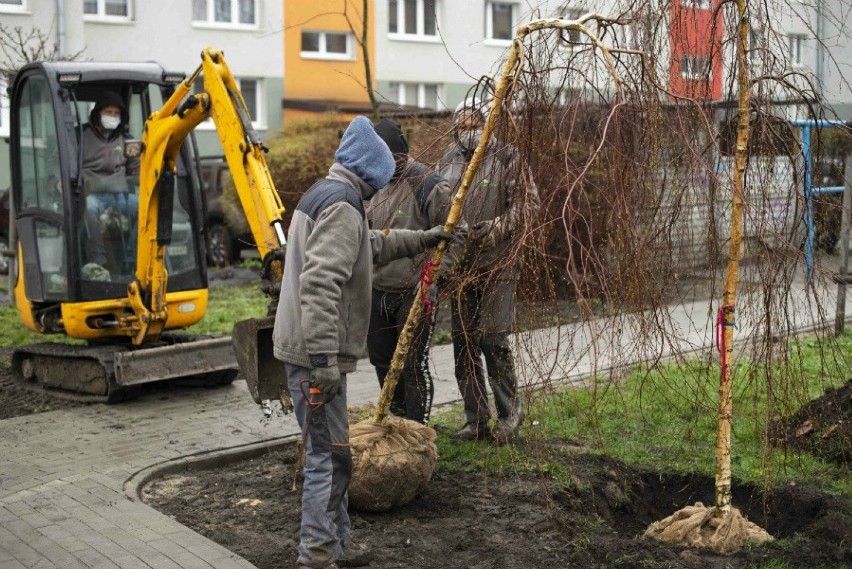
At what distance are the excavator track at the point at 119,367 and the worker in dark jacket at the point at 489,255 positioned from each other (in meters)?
2.95

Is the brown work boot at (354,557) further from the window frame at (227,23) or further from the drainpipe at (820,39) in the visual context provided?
the window frame at (227,23)

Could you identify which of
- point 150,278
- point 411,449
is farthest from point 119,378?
point 411,449

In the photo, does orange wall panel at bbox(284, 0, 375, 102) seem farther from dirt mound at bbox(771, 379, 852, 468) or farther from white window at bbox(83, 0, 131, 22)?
dirt mound at bbox(771, 379, 852, 468)

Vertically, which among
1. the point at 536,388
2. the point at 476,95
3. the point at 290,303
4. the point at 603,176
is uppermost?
the point at 476,95

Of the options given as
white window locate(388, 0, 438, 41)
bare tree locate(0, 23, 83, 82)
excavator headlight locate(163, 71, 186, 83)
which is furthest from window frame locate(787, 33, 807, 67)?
white window locate(388, 0, 438, 41)

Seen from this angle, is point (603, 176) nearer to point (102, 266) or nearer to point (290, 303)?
point (290, 303)

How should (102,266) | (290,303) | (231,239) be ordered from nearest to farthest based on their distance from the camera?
(290,303), (102,266), (231,239)

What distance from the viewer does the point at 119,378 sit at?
915 cm

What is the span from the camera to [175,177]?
9.80 meters

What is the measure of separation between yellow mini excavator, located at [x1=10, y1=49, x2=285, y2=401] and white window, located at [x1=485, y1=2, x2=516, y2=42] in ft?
88.8

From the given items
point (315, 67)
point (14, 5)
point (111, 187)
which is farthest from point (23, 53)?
point (315, 67)

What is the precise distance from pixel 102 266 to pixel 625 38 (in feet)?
18.8

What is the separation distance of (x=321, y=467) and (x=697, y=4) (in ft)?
9.02

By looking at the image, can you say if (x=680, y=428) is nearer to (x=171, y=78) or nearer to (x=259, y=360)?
(x=259, y=360)
